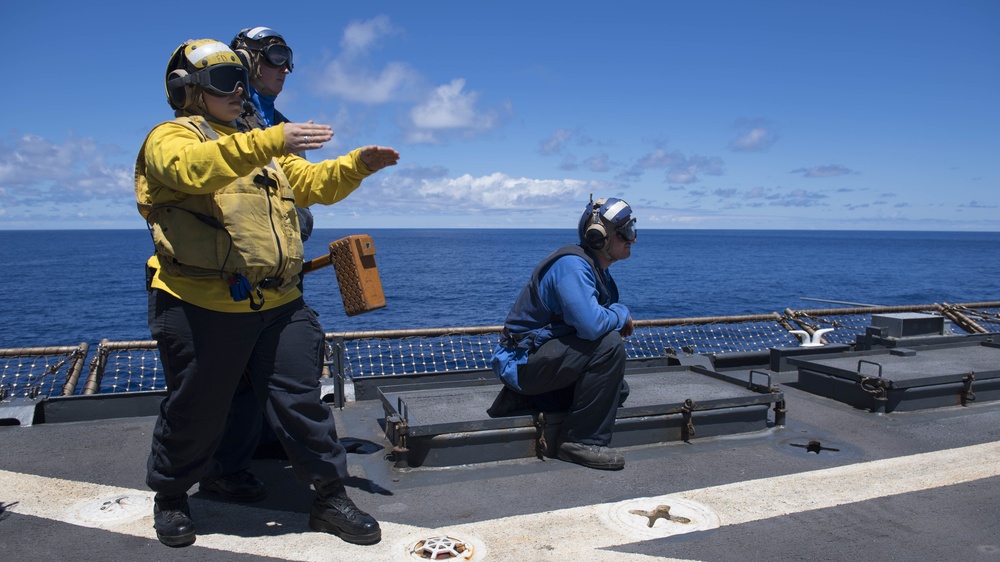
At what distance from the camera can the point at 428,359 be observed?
778 inches

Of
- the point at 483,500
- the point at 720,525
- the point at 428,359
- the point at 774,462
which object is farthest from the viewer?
the point at 428,359

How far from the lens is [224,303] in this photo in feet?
10.6

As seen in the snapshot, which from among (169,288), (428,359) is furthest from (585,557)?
(428,359)

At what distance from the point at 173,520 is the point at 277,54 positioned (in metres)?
2.57

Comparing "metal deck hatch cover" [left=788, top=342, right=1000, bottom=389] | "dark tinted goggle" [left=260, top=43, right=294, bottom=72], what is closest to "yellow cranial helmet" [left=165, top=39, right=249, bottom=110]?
"dark tinted goggle" [left=260, top=43, right=294, bottom=72]

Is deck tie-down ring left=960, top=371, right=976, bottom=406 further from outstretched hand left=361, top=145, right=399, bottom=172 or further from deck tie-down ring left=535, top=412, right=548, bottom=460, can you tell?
outstretched hand left=361, top=145, right=399, bottom=172

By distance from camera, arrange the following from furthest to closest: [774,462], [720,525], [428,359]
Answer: [428,359] → [774,462] → [720,525]

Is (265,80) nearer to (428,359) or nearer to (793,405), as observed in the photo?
(793,405)

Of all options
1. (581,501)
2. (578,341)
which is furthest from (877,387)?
(581,501)

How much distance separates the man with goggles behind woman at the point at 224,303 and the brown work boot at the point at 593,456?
1498 mm

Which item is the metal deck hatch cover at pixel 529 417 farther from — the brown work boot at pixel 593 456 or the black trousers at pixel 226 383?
the black trousers at pixel 226 383

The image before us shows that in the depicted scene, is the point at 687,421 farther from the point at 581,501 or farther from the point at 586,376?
the point at 581,501

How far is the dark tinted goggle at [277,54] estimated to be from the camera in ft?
13.6

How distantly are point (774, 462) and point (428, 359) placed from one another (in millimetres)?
15698
